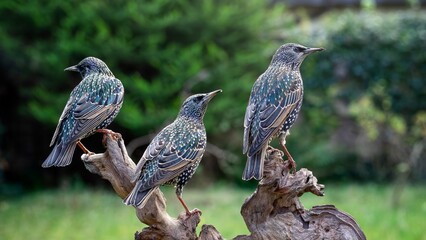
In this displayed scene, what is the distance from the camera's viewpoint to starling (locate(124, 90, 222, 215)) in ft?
12.2

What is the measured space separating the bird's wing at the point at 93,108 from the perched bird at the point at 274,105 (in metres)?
0.75

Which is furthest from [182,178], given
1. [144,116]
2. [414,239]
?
[144,116]

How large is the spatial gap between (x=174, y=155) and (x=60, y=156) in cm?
62

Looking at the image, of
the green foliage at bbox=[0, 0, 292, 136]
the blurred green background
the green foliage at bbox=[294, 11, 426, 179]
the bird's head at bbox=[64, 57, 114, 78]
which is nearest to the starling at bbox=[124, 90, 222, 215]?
the bird's head at bbox=[64, 57, 114, 78]

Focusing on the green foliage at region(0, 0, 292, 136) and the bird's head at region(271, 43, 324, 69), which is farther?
the green foliage at region(0, 0, 292, 136)

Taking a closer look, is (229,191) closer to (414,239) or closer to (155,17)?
(155,17)

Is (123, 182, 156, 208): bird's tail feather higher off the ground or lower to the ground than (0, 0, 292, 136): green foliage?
higher

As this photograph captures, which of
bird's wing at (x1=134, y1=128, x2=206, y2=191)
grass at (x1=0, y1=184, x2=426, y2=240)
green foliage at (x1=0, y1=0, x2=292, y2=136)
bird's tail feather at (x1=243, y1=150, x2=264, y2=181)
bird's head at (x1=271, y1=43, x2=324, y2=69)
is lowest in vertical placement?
grass at (x1=0, y1=184, x2=426, y2=240)

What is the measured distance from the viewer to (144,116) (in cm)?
1012

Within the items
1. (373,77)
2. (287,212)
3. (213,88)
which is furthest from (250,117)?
(373,77)

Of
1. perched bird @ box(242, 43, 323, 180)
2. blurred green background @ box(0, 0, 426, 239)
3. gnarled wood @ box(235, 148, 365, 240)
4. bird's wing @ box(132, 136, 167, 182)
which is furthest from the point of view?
blurred green background @ box(0, 0, 426, 239)

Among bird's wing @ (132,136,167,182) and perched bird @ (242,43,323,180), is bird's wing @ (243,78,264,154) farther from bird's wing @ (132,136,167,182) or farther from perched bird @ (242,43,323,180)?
bird's wing @ (132,136,167,182)

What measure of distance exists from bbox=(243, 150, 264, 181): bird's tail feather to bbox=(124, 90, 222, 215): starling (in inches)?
10.5

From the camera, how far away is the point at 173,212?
353 inches
